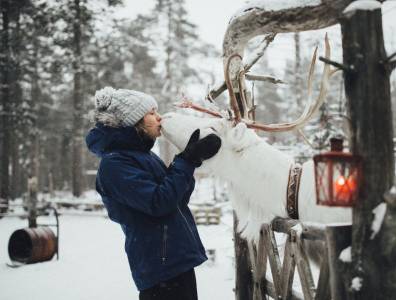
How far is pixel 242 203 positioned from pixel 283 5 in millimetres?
1440

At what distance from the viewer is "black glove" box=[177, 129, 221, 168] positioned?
7.48 ft

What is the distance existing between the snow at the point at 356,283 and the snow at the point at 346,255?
0.25ft

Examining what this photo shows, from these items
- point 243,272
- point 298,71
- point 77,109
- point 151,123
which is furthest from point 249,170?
point 77,109

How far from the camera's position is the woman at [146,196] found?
2145 millimetres

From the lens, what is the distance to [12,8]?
61.1 feet

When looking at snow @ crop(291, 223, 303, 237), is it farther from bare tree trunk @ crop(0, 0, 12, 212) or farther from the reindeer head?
bare tree trunk @ crop(0, 0, 12, 212)

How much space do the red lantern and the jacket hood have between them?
3.60ft

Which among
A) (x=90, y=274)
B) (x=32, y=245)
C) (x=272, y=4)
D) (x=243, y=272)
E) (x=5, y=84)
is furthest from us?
(x=5, y=84)

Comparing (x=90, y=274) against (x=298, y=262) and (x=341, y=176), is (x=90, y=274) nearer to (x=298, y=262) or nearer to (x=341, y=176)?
(x=298, y=262)

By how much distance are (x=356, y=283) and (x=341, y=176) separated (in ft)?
1.38

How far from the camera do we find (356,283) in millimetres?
1638

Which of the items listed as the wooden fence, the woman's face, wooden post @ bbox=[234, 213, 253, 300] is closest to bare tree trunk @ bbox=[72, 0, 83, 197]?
wooden post @ bbox=[234, 213, 253, 300]

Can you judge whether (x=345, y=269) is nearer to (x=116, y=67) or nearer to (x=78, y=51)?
(x=78, y=51)

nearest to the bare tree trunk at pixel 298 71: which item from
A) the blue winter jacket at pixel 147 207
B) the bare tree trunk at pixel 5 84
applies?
the bare tree trunk at pixel 5 84
